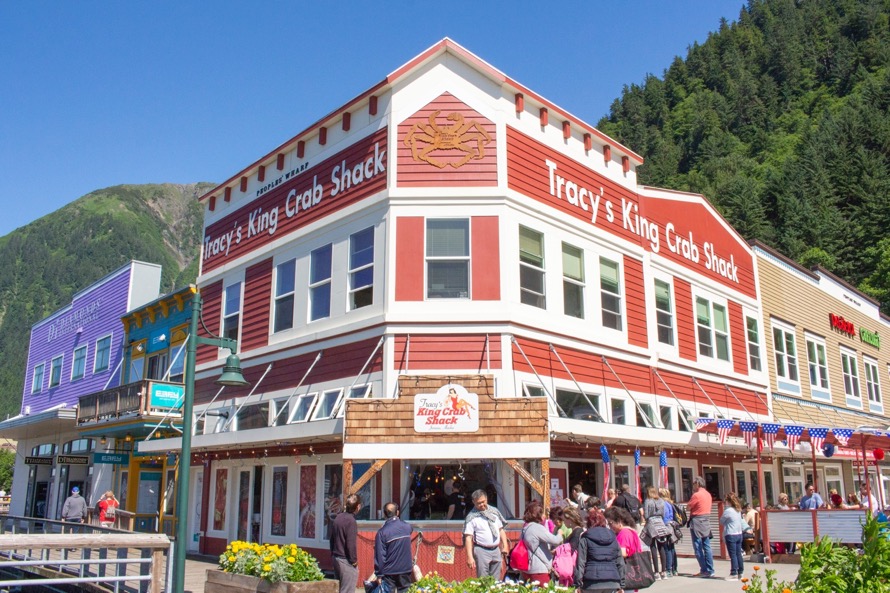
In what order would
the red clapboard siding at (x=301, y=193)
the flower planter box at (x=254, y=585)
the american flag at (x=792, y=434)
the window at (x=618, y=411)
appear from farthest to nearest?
1. the american flag at (x=792, y=434)
2. the window at (x=618, y=411)
3. the red clapboard siding at (x=301, y=193)
4. the flower planter box at (x=254, y=585)

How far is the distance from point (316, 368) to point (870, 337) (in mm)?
26356

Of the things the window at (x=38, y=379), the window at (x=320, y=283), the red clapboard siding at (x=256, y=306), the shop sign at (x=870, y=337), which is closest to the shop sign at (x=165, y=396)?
the red clapboard siding at (x=256, y=306)

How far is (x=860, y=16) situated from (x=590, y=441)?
115289 mm

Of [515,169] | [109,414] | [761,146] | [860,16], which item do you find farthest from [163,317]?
[860,16]

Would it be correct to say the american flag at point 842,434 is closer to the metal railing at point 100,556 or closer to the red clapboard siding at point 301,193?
the red clapboard siding at point 301,193

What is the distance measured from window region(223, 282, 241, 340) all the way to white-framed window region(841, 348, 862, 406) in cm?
2294

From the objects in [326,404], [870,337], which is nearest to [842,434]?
[326,404]

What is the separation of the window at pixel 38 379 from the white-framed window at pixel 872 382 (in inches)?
1390

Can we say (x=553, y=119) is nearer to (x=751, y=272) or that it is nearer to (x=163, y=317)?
(x=751, y=272)

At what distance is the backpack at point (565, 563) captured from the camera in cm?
977

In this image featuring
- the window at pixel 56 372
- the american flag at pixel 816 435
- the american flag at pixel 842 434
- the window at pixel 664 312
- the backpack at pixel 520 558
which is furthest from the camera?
the window at pixel 56 372

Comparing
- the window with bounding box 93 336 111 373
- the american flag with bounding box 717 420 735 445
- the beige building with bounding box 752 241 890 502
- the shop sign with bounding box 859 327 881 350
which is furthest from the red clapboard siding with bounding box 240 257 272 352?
the shop sign with bounding box 859 327 881 350

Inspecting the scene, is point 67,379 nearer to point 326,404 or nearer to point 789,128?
point 326,404

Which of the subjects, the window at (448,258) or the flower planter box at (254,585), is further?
the window at (448,258)
